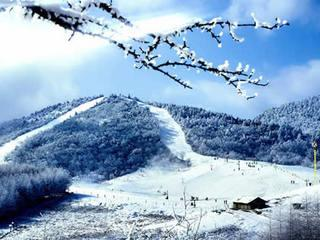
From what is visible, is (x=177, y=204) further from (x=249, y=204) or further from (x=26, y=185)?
(x=249, y=204)

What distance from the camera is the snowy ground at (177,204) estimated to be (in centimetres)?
5876

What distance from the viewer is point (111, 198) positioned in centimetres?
10712

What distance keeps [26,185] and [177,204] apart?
2579 cm

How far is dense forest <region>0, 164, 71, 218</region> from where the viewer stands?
88.1 meters

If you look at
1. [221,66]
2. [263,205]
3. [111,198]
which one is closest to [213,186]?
[111,198]

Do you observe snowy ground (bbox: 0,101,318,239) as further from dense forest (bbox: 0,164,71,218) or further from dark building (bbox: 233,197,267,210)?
dense forest (bbox: 0,164,71,218)

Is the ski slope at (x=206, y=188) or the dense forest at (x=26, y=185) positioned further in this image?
the dense forest at (x=26, y=185)

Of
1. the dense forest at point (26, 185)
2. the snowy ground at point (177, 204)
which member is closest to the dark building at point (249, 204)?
the snowy ground at point (177, 204)

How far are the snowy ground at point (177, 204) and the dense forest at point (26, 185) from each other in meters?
6.00

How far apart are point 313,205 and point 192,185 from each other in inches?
2588

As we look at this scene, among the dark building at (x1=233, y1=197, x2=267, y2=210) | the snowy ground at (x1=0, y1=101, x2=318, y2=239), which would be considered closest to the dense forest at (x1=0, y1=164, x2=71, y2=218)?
the snowy ground at (x1=0, y1=101, x2=318, y2=239)

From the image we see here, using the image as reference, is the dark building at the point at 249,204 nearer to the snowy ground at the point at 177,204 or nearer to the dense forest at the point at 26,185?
the snowy ground at the point at 177,204

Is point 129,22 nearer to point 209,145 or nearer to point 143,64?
point 143,64

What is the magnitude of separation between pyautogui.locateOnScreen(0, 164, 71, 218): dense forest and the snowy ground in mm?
5996
